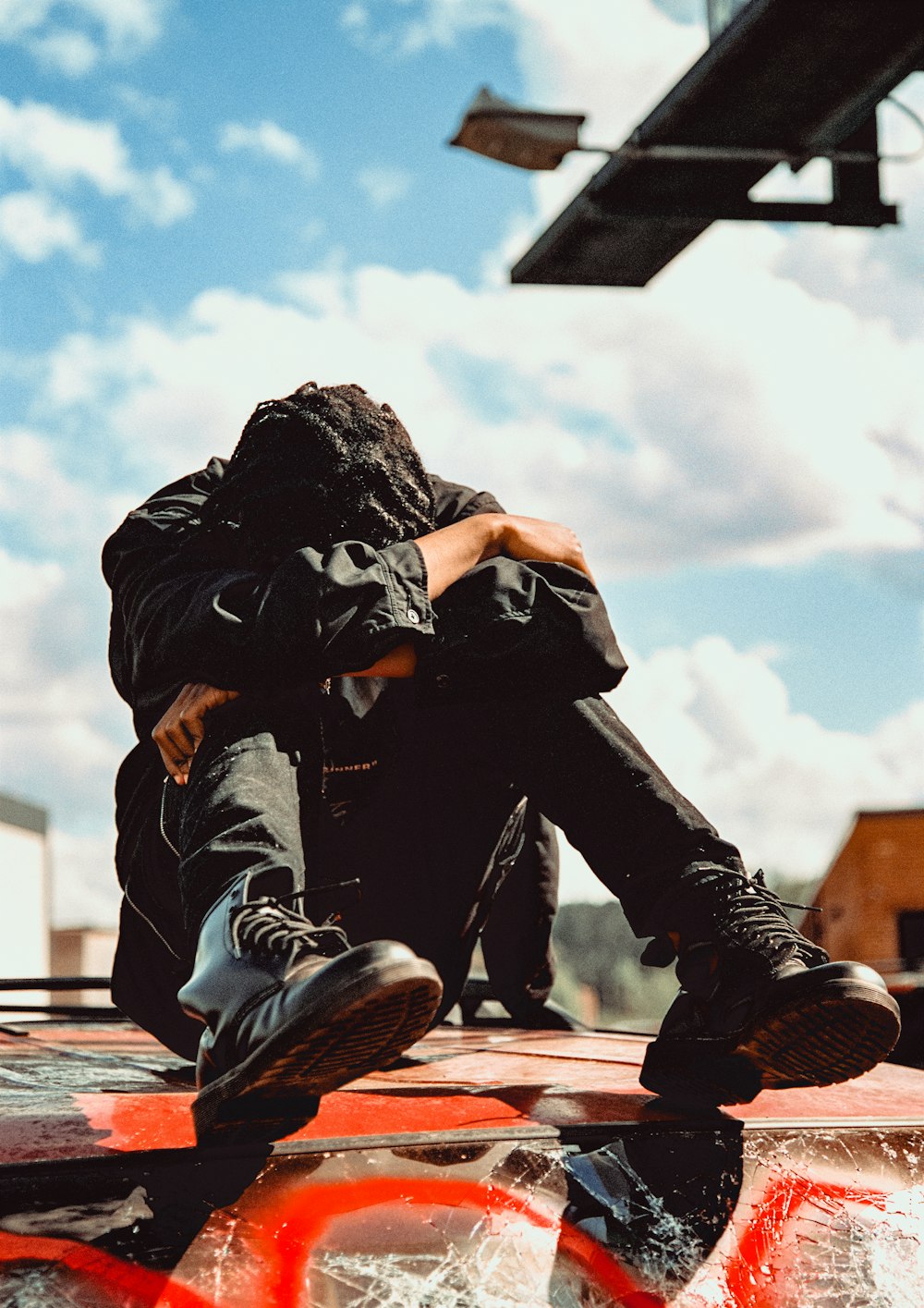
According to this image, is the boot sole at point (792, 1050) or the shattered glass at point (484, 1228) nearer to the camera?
the shattered glass at point (484, 1228)

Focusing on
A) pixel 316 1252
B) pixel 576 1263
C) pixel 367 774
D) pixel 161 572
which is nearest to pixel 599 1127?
pixel 576 1263

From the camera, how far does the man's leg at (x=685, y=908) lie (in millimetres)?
1758

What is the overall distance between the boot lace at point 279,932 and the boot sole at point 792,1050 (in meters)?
0.52

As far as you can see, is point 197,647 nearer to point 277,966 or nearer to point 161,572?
point 161,572

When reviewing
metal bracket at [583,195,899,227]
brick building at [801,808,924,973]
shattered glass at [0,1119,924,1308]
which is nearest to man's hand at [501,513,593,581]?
shattered glass at [0,1119,924,1308]

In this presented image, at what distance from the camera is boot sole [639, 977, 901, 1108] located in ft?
5.54

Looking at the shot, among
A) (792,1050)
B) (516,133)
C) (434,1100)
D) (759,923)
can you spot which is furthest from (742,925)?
(516,133)

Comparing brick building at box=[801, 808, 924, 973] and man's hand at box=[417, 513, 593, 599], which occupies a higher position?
man's hand at box=[417, 513, 593, 599]

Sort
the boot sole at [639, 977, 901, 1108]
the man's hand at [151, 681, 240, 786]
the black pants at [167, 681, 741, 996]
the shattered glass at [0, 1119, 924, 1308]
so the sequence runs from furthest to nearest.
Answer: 1. the man's hand at [151, 681, 240, 786]
2. the black pants at [167, 681, 741, 996]
3. the boot sole at [639, 977, 901, 1108]
4. the shattered glass at [0, 1119, 924, 1308]

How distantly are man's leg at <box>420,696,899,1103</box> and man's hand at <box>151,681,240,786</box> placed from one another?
38 cm

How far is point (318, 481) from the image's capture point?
2.14 m

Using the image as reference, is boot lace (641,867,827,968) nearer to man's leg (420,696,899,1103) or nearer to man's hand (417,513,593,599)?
man's leg (420,696,899,1103)

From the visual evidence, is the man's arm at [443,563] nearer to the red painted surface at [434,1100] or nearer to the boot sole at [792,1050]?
the red painted surface at [434,1100]

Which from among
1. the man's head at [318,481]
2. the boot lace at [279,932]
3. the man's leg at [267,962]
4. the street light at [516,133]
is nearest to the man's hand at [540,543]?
the man's head at [318,481]
